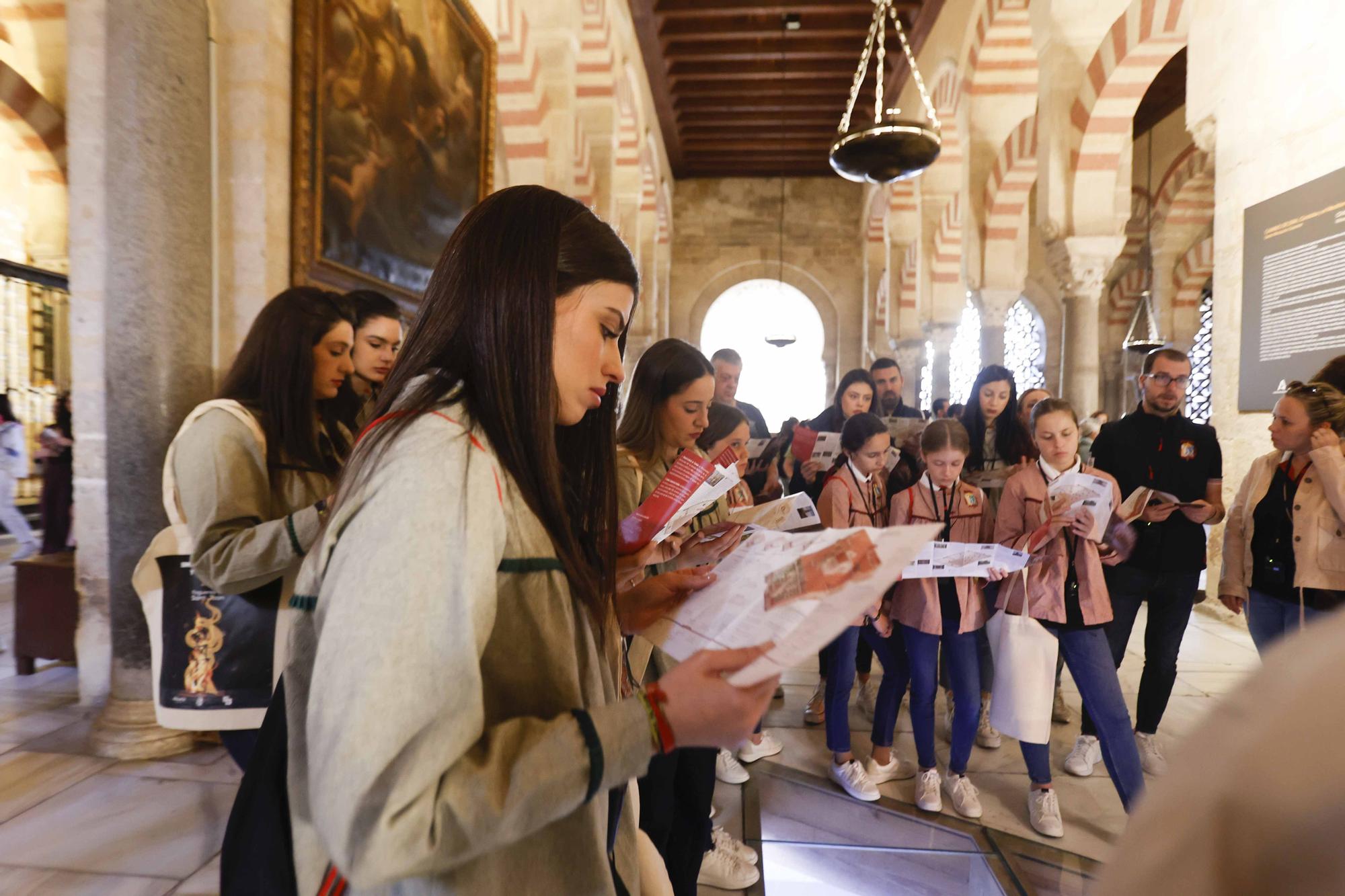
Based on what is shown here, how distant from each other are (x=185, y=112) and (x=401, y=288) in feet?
5.01

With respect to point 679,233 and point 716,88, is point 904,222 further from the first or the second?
point 679,233

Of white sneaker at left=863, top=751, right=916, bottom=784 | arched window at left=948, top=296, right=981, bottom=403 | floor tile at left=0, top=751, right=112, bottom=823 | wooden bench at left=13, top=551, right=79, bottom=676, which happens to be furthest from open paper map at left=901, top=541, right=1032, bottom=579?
arched window at left=948, top=296, right=981, bottom=403

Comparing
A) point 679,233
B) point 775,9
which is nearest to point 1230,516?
point 775,9

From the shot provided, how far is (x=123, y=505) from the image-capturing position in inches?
114

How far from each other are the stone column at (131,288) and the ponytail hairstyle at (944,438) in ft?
9.84

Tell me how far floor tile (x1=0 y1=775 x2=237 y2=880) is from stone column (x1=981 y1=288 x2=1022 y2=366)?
787cm

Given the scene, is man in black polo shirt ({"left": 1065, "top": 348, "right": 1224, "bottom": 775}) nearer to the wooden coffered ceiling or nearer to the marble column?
the marble column

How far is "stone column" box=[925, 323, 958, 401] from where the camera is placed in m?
10.2

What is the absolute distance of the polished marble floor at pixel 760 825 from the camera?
2309 millimetres

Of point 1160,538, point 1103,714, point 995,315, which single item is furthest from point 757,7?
point 1103,714

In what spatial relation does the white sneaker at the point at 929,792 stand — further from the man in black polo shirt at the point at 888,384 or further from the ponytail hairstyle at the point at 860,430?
the man in black polo shirt at the point at 888,384

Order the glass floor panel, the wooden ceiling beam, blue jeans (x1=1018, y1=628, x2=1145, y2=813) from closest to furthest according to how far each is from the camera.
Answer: the glass floor panel, blue jeans (x1=1018, y1=628, x2=1145, y2=813), the wooden ceiling beam

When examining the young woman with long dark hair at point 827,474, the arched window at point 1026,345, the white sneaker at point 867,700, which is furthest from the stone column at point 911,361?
the white sneaker at point 867,700

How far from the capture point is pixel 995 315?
820cm
